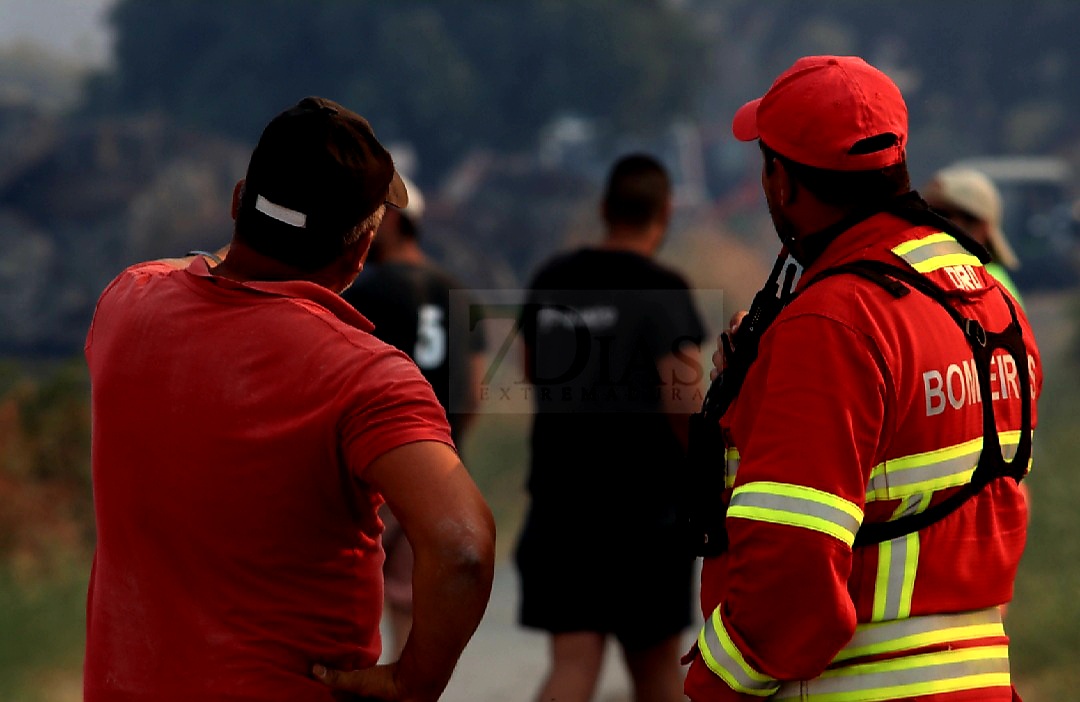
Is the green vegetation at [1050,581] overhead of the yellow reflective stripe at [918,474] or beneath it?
beneath

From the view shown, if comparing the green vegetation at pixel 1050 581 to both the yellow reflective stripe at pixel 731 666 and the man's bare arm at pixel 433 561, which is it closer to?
the yellow reflective stripe at pixel 731 666

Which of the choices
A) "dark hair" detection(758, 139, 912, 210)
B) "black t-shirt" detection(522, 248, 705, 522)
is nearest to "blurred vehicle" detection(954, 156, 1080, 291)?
"black t-shirt" detection(522, 248, 705, 522)

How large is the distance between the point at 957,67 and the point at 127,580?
19.3m

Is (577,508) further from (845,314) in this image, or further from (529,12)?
(529,12)

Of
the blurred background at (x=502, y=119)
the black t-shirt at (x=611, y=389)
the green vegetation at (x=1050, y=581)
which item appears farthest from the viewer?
the blurred background at (x=502, y=119)

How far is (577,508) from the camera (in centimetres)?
472

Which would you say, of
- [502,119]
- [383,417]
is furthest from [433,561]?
[502,119]

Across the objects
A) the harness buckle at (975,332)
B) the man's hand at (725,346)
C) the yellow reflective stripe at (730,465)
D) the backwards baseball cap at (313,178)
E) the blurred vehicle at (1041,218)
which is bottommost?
the blurred vehicle at (1041,218)

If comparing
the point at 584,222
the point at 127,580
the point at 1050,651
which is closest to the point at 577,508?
the point at 127,580

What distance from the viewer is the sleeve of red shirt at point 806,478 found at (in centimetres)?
224

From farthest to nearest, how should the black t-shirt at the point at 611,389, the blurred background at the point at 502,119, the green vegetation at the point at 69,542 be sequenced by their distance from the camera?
the blurred background at the point at 502,119
the green vegetation at the point at 69,542
the black t-shirt at the point at 611,389

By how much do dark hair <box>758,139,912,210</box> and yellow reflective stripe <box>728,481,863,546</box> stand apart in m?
0.56

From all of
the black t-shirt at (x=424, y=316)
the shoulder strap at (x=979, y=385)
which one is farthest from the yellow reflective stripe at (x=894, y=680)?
the black t-shirt at (x=424, y=316)

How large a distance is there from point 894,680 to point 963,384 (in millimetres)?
517
